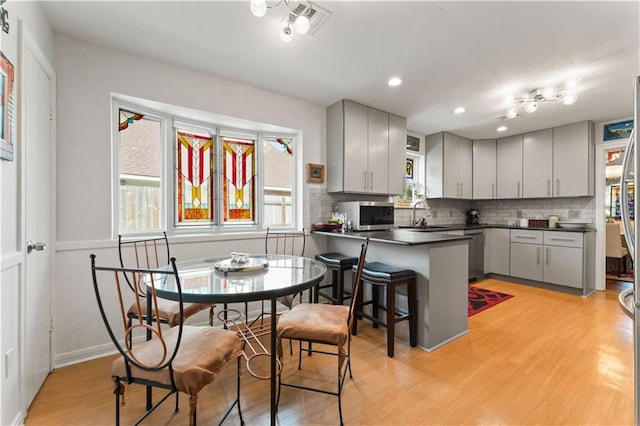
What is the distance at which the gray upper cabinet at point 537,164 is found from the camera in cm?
443

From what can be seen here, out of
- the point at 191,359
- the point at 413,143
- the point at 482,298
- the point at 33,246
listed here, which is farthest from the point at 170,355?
the point at 413,143

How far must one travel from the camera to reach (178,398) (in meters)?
1.71

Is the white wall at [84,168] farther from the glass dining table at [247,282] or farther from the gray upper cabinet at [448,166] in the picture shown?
the gray upper cabinet at [448,166]

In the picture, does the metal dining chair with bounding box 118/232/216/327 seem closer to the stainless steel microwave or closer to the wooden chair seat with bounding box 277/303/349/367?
the wooden chair seat with bounding box 277/303/349/367

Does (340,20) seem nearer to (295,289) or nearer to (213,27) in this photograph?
(213,27)

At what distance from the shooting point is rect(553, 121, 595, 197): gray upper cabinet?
13.3 feet

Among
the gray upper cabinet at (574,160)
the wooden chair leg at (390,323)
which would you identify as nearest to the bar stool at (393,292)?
the wooden chair leg at (390,323)

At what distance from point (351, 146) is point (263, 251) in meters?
1.65

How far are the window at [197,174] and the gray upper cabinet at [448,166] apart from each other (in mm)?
2679

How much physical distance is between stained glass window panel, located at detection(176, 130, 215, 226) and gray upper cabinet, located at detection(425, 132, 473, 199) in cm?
366

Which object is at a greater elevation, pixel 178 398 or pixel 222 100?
pixel 222 100

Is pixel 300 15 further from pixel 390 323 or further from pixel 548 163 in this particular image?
pixel 548 163

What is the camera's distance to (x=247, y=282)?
153 cm

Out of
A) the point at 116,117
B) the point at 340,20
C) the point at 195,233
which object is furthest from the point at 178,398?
the point at 340,20
